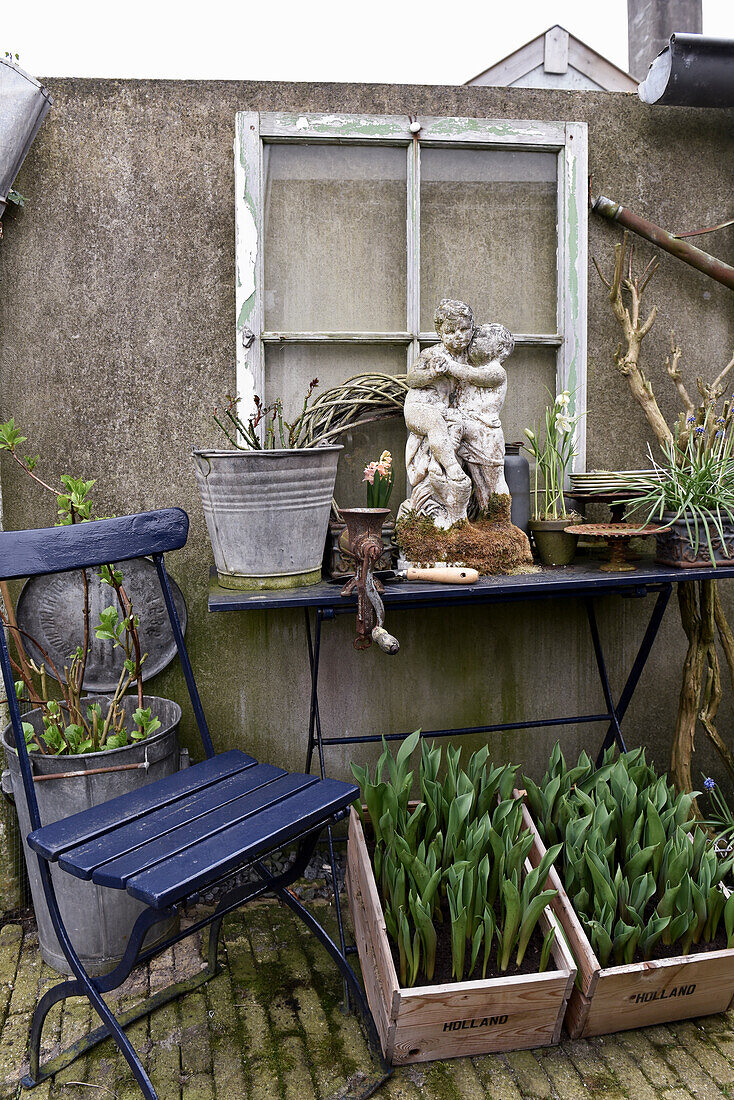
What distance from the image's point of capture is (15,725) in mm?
1964

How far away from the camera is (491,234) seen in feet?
9.87

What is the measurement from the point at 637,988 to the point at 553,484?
5.24 ft

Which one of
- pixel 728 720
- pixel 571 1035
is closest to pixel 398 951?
pixel 571 1035

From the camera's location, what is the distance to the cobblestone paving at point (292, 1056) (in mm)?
2006

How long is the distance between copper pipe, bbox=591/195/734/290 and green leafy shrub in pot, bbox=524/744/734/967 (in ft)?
6.15

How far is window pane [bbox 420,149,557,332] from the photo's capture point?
2.97 meters

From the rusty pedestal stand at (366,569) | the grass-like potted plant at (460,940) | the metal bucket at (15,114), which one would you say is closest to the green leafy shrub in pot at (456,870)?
the grass-like potted plant at (460,940)

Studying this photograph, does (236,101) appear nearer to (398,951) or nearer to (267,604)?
(267,604)

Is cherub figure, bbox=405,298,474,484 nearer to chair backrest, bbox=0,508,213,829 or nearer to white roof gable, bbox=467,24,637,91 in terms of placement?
chair backrest, bbox=0,508,213,829

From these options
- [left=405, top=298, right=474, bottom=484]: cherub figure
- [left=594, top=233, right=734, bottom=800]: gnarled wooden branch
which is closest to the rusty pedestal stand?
[left=405, top=298, right=474, bottom=484]: cherub figure

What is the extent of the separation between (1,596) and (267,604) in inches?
38.4

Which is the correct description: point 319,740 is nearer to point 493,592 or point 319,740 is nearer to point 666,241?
point 493,592

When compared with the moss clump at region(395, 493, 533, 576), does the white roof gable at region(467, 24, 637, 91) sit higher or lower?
higher

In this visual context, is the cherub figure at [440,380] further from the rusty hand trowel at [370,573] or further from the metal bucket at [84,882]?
the metal bucket at [84,882]
